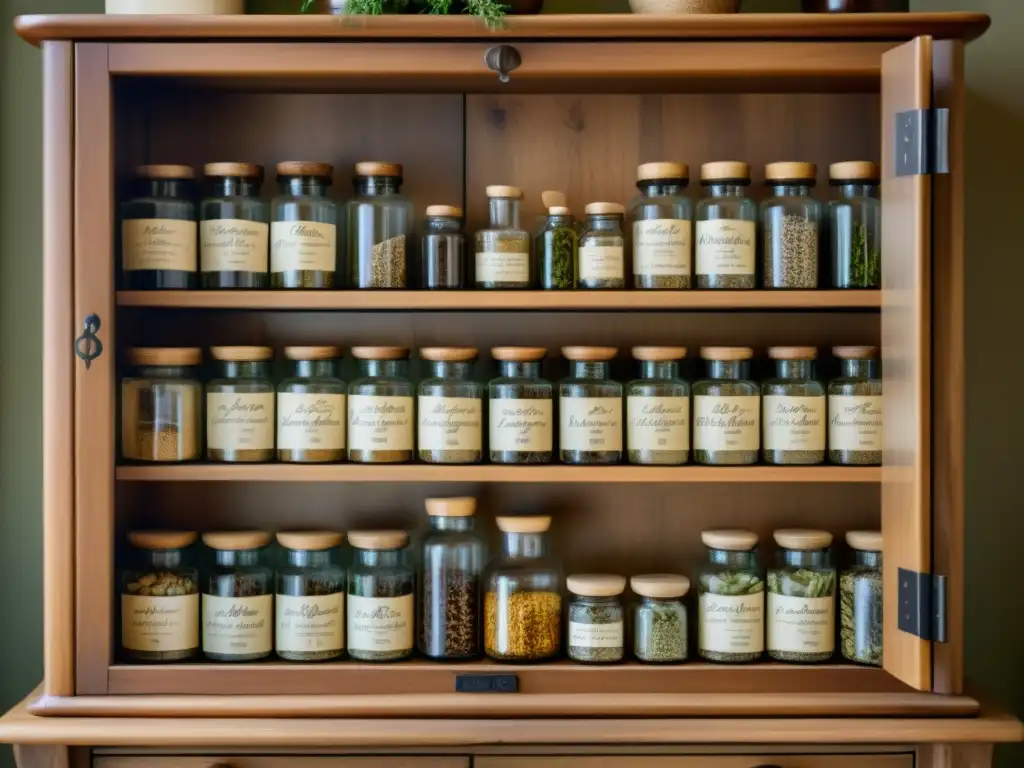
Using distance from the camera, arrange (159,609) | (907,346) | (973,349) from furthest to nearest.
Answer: (973,349)
(159,609)
(907,346)

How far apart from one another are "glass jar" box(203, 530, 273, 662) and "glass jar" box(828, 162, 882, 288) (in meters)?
0.93

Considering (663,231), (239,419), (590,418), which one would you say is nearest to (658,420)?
(590,418)

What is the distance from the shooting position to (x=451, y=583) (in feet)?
4.93

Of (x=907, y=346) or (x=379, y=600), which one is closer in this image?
(x=907, y=346)

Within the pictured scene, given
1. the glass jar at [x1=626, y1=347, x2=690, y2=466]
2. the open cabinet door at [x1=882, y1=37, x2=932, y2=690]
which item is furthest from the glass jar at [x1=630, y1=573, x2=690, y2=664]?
the open cabinet door at [x1=882, y1=37, x2=932, y2=690]

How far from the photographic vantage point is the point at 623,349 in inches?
65.0

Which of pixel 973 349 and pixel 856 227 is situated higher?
pixel 856 227

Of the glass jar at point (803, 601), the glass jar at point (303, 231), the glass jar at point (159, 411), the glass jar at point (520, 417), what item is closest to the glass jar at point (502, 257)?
the glass jar at point (520, 417)

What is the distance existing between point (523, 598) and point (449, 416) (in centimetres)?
28

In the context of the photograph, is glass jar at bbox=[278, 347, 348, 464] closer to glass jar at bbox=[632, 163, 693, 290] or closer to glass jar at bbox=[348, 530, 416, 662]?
glass jar at bbox=[348, 530, 416, 662]

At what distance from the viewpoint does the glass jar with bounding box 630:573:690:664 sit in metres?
1.48

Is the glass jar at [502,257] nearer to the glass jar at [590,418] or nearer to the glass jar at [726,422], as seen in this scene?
the glass jar at [590,418]

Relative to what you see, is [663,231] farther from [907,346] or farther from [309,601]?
[309,601]

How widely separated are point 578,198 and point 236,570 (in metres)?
0.76
